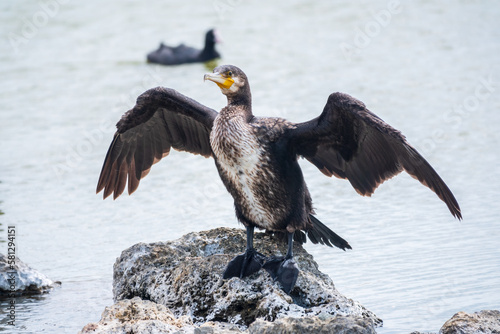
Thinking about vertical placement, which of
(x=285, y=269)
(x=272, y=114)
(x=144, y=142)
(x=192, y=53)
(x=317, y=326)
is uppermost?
(x=192, y=53)

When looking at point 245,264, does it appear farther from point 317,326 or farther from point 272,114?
point 272,114

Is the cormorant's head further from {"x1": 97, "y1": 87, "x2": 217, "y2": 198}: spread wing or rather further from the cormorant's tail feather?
the cormorant's tail feather

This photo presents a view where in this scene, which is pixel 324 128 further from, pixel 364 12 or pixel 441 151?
pixel 364 12

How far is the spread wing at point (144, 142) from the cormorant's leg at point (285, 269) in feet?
4.35

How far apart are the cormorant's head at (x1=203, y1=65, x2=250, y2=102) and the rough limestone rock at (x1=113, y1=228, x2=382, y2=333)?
1.01m

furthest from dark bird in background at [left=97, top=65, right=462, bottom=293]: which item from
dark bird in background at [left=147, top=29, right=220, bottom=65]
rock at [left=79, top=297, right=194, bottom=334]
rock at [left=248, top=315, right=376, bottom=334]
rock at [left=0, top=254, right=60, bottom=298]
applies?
dark bird in background at [left=147, top=29, right=220, bottom=65]

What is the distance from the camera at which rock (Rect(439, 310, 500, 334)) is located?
4.76 meters

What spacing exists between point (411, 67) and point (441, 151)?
3757 mm

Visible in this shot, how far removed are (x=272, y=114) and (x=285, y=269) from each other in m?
5.94

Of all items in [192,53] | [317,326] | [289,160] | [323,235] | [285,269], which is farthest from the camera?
[192,53]

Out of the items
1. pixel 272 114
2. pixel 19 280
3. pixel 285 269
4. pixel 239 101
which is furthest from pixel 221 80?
pixel 272 114

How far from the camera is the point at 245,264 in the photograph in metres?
5.38

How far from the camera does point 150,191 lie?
9.06 m

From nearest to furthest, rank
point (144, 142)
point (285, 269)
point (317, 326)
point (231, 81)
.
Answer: point (317, 326), point (285, 269), point (231, 81), point (144, 142)
